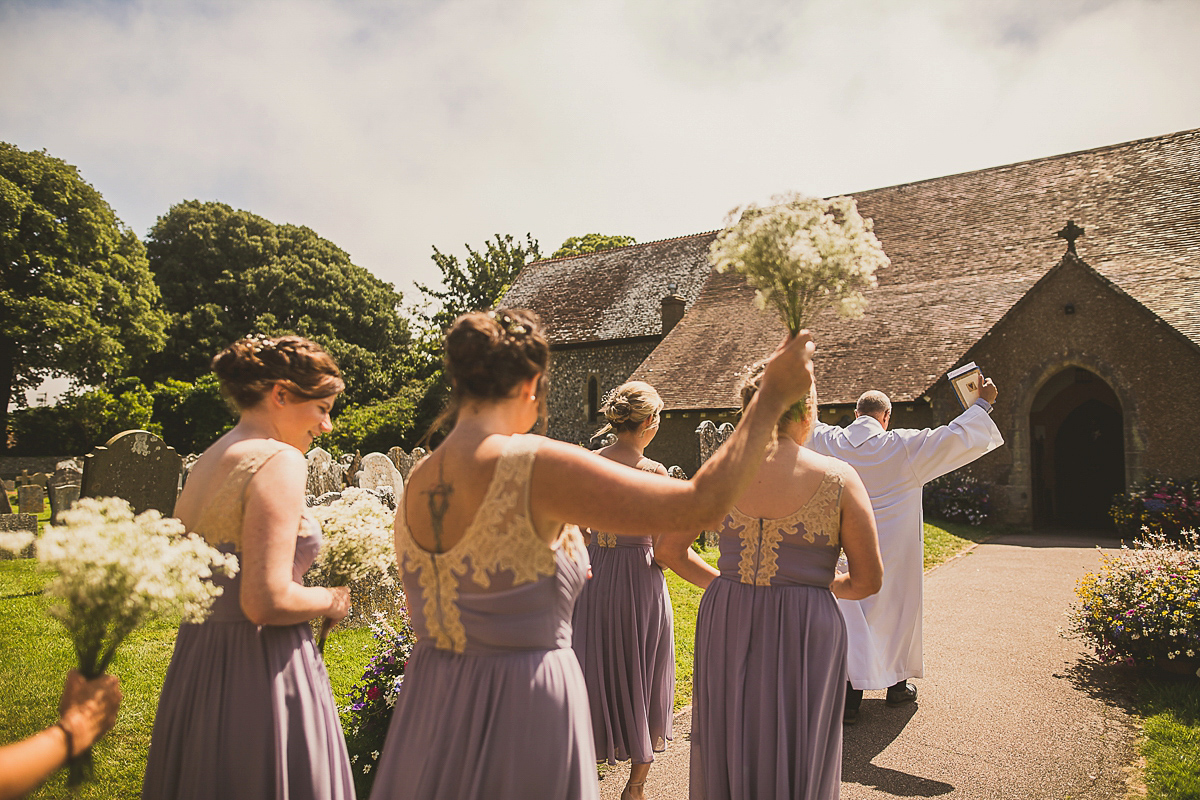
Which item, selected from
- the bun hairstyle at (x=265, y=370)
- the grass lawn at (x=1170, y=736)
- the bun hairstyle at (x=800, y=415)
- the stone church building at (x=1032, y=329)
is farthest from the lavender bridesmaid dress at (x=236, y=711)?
the stone church building at (x=1032, y=329)

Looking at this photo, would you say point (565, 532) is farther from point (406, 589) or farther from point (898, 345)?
point (898, 345)

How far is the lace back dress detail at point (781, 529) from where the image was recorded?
309 cm

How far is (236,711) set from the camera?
8.30 feet

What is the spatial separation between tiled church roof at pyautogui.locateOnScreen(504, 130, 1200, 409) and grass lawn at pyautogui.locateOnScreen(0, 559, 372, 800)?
14.2 m

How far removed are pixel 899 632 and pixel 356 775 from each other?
4009mm

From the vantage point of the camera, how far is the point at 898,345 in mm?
18766

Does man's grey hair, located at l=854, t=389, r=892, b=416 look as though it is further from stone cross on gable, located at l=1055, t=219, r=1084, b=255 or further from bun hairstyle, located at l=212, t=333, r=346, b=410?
stone cross on gable, located at l=1055, t=219, r=1084, b=255

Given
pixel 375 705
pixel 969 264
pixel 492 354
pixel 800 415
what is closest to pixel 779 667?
pixel 800 415

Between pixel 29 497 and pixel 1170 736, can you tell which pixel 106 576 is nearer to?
pixel 1170 736

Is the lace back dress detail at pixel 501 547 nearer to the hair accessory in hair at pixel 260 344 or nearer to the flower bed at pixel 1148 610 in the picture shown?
the hair accessory in hair at pixel 260 344

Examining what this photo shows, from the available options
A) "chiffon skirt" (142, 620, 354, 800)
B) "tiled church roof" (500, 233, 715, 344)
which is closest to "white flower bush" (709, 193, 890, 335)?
"chiffon skirt" (142, 620, 354, 800)

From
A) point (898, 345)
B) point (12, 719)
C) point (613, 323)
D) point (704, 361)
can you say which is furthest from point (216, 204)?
point (12, 719)

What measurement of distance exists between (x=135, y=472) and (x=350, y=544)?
7.94 metres

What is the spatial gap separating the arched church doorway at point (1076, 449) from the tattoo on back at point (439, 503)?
18228mm
